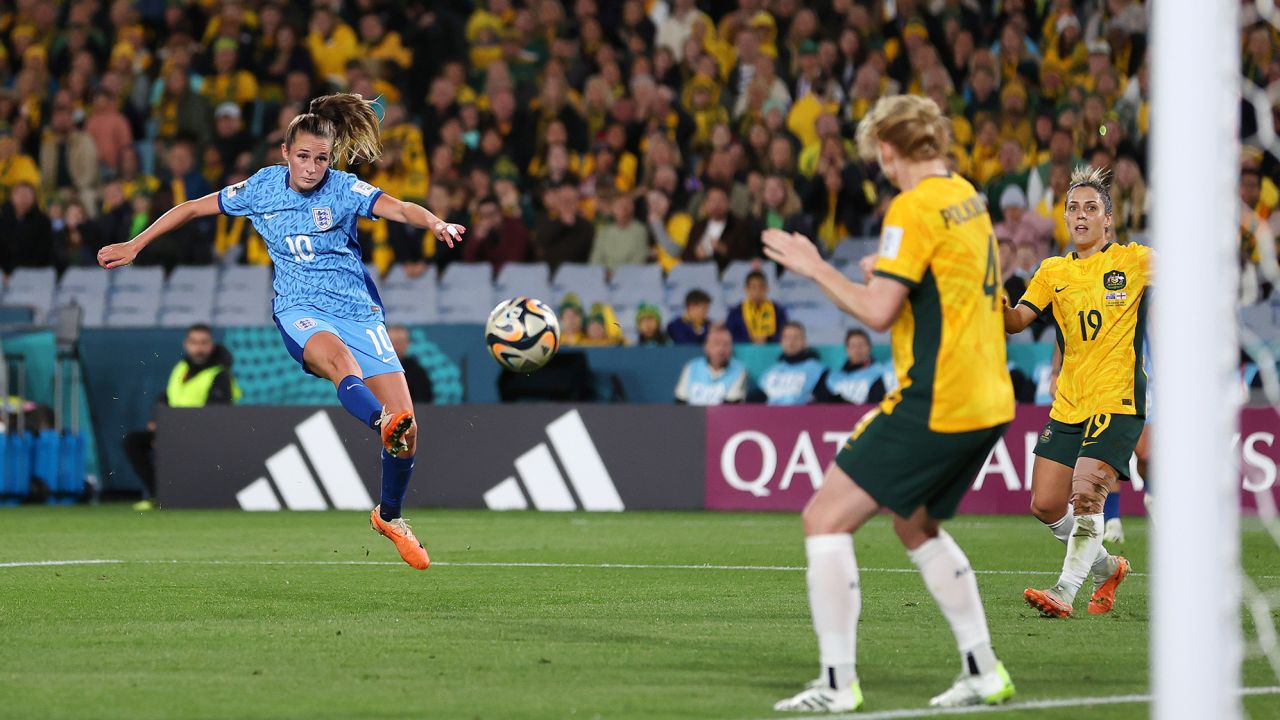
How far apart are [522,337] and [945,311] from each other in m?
5.19

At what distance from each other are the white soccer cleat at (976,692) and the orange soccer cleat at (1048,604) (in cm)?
279

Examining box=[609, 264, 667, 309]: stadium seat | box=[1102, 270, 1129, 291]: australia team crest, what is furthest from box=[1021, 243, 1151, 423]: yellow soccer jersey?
box=[609, 264, 667, 309]: stadium seat

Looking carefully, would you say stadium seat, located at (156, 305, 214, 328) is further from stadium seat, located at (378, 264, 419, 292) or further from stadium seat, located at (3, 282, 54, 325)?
stadium seat, located at (378, 264, 419, 292)

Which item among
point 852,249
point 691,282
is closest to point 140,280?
point 691,282

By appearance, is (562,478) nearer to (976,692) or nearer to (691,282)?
(691,282)

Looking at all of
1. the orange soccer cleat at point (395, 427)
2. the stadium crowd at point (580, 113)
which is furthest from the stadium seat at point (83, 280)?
the orange soccer cleat at point (395, 427)

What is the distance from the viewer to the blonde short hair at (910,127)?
5824mm

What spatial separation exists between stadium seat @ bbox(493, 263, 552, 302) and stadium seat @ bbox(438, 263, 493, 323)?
0.12 m

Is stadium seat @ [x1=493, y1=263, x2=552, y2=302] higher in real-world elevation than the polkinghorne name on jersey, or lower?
lower

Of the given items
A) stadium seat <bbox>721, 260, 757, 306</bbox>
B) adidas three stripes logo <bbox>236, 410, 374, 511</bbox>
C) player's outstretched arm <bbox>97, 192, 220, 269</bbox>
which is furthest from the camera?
stadium seat <bbox>721, 260, 757, 306</bbox>

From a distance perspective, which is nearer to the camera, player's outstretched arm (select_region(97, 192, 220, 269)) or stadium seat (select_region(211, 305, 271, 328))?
player's outstretched arm (select_region(97, 192, 220, 269))

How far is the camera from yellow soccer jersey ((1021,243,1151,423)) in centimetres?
905

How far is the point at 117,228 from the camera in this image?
2059 cm

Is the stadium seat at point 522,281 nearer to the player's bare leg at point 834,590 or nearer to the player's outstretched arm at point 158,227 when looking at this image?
the player's outstretched arm at point 158,227
